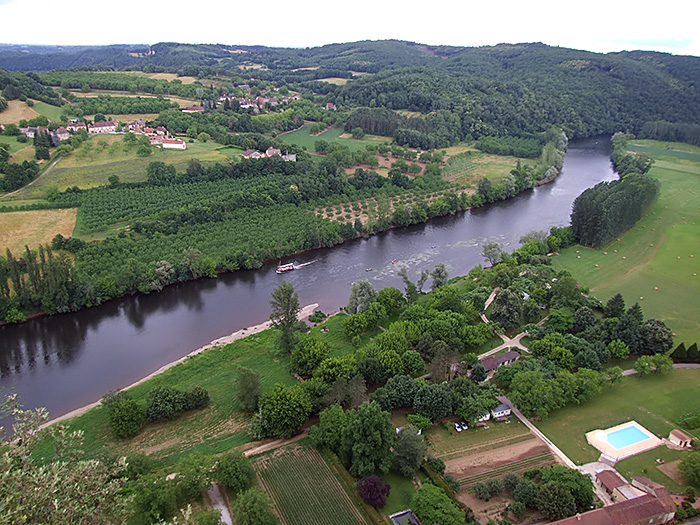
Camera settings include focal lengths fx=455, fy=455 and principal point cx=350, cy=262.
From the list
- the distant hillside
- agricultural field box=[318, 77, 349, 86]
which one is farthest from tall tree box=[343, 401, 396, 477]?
agricultural field box=[318, 77, 349, 86]

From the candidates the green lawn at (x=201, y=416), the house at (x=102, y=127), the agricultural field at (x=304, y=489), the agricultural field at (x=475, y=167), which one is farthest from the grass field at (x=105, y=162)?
the agricultural field at (x=304, y=489)

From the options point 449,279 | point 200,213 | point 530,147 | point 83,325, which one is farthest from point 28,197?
point 530,147

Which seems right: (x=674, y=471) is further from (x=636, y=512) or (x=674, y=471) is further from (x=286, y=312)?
(x=286, y=312)

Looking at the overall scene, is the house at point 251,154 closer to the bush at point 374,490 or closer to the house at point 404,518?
the bush at point 374,490

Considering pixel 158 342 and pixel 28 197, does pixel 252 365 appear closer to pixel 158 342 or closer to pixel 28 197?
pixel 158 342

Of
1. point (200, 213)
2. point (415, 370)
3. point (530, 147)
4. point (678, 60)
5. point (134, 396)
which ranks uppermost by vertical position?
point (678, 60)

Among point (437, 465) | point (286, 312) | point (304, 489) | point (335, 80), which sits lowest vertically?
point (304, 489)

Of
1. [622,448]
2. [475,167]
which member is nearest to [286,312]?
[622,448]
